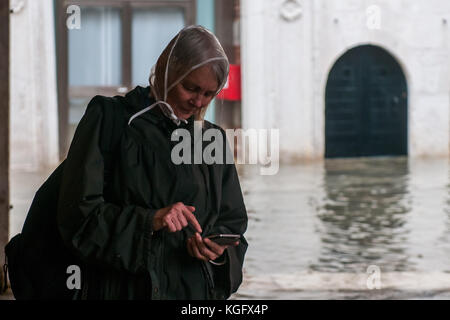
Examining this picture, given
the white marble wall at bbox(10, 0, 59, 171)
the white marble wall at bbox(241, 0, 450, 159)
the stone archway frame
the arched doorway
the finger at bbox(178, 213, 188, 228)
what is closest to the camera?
the finger at bbox(178, 213, 188, 228)

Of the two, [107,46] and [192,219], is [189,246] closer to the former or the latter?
Result: [192,219]

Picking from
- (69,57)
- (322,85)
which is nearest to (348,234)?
(322,85)

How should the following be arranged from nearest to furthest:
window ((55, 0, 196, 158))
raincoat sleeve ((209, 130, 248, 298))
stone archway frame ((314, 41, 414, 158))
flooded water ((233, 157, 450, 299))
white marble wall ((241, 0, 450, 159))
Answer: raincoat sleeve ((209, 130, 248, 298)) < flooded water ((233, 157, 450, 299)) < window ((55, 0, 196, 158)) < white marble wall ((241, 0, 450, 159)) < stone archway frame ((314, 41, 414, 158))

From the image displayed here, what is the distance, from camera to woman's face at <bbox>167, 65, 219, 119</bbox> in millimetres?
2342

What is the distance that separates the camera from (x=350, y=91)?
18.3 meters

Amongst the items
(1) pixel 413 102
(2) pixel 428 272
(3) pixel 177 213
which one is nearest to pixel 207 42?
(3) pixel 177 213

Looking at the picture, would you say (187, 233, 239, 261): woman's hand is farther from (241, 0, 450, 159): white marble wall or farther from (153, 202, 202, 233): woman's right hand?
(241, 0, 450, 159): white marble wall

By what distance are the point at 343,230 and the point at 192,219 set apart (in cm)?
719

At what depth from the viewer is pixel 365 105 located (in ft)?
60.3

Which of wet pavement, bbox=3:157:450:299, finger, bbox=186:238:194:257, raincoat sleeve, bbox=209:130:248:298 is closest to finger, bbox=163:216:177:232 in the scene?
finger, bbox=186:238:194:257

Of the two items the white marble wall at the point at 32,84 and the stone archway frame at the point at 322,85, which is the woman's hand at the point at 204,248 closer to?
the white marble wall at the point at 32,84

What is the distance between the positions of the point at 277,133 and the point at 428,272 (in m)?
10.5

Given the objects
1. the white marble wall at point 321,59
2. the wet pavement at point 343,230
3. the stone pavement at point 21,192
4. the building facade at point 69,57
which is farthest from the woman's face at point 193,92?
the white marble wall at point 321,59

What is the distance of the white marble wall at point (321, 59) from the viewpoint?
17.4 metres
